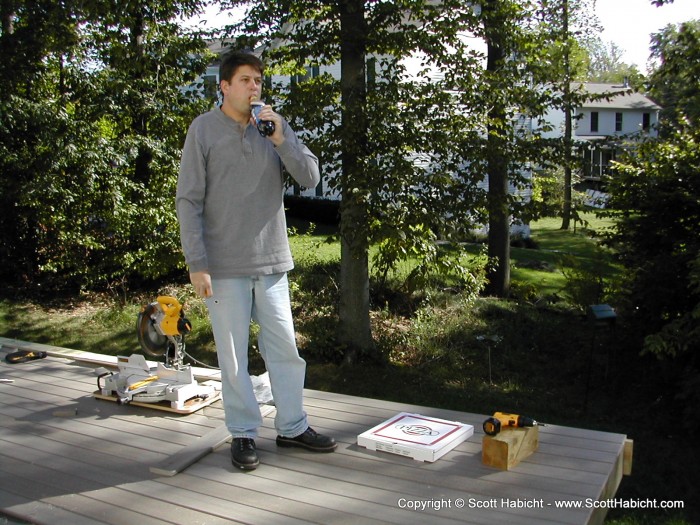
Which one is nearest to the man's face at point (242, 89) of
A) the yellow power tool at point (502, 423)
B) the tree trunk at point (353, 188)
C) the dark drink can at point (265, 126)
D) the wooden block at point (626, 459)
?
the dark drink can at point (265, 126)

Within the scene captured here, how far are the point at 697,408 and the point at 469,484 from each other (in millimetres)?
2678

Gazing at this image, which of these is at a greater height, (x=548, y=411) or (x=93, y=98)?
(x=93, y=98)

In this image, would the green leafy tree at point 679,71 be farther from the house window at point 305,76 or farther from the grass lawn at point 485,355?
the house window at point 305,76

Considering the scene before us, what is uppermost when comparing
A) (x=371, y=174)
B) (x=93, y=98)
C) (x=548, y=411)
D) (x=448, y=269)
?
(x=93, y=98)

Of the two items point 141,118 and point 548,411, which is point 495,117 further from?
point 141,118

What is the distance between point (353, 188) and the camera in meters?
5.17

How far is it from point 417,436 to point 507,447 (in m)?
0.47

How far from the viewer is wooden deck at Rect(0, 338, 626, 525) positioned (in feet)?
8.71

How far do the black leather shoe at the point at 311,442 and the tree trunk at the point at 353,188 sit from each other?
2.22m

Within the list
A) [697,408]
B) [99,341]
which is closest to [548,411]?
[697,408]

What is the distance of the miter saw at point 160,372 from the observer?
12.8ft

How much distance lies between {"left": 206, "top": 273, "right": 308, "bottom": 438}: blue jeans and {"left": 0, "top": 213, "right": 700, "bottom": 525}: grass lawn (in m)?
1.98

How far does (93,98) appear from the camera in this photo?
25.8ft

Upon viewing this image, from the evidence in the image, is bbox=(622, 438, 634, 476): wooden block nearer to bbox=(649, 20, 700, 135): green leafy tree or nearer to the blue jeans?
the blue jeans
